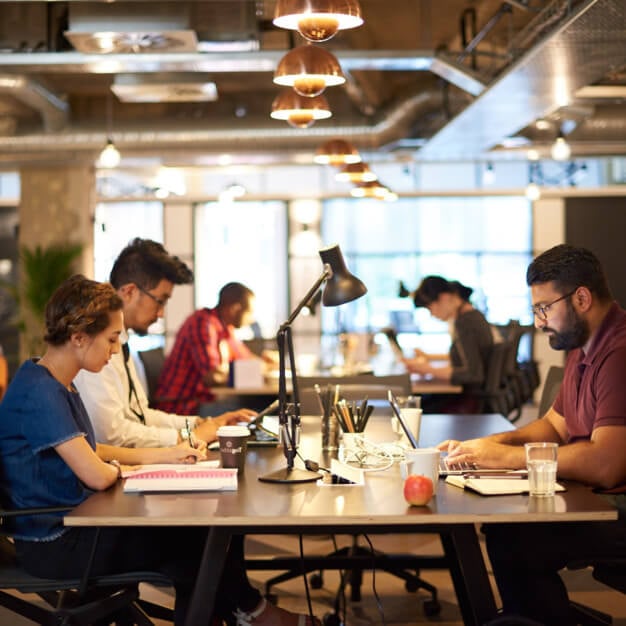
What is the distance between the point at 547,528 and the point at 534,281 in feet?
2.33

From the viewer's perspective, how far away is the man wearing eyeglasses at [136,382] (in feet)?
11.4

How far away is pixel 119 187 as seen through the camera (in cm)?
1568

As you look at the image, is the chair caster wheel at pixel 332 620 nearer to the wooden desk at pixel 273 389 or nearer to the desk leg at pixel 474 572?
the desk leg at pixel 474 572

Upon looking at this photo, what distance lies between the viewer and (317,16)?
3.34m

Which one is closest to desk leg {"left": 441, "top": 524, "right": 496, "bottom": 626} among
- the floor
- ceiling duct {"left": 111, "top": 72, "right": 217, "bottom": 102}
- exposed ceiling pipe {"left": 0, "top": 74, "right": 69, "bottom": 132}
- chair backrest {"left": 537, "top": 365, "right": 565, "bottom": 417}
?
the floor

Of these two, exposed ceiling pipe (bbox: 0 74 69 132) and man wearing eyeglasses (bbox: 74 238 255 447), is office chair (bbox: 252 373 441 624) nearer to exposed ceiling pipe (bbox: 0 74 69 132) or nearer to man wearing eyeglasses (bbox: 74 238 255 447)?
man wearing eyeglasses (bbox: 74 238 255 447)

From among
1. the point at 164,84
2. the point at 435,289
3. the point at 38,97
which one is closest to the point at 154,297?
the point at 435,289

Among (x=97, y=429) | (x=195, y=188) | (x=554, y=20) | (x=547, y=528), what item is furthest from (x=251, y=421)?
(x=195, y=188)

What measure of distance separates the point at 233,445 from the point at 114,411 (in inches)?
28.6

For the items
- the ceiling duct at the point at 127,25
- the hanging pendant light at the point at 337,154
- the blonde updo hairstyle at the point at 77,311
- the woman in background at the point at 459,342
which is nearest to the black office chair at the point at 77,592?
the blonde updo hairstyle at the point at 77,311

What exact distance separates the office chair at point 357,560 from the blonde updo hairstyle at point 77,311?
48.4 inches

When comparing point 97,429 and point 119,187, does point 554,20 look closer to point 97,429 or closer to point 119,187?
point 97,429

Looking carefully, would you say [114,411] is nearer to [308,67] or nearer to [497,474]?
[497,474]

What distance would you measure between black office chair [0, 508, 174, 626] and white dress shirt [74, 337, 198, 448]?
65cm
